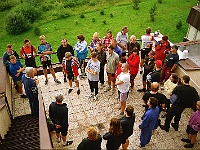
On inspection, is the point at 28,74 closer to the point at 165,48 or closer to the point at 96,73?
the point at 96,73

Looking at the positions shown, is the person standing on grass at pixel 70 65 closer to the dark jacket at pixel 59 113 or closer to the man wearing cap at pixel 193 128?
the dark jacket at pixel 59 113

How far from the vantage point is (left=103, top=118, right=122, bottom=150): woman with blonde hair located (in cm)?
Answer: 645

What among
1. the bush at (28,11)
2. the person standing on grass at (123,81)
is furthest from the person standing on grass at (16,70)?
the bush at (28,11)

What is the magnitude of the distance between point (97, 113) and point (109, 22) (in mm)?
14643

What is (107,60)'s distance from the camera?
9.77 metres

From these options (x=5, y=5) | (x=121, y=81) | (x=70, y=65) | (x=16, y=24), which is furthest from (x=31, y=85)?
(x=5, y=5)

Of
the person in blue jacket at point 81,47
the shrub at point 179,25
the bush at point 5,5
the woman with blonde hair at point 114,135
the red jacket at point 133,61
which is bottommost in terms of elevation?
the woman with blonde hair at point 114,135

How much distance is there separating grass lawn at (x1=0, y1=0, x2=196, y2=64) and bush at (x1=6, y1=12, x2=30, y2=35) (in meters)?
0.42

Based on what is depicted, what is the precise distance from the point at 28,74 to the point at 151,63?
157 inches

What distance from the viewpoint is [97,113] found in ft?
30.7

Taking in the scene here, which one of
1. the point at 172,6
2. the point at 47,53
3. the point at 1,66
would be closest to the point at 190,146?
the point at 47,53

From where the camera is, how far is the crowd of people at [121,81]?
7.00 metres

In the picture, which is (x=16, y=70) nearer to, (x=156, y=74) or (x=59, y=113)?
(x=59, y=113)

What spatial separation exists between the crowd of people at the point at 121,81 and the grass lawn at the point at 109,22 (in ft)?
32.7
